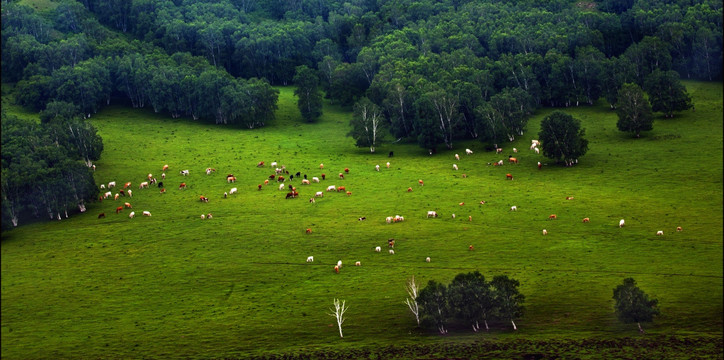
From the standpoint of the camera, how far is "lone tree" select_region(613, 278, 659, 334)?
73.8m

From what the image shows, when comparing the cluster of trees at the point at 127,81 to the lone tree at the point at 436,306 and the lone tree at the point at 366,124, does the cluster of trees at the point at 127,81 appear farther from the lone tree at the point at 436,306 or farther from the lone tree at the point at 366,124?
the lone tree at the point at 436,306

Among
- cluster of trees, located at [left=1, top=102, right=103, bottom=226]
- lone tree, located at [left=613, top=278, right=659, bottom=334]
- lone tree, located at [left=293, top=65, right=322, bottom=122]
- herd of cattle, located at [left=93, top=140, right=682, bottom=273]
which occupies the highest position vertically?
lone tree, located at [left=293, top=65, right=322, bottom=122]

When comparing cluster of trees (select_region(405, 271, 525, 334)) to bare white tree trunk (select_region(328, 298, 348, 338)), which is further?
bare white tree trunk (select_region(328, 298, 348, 338))

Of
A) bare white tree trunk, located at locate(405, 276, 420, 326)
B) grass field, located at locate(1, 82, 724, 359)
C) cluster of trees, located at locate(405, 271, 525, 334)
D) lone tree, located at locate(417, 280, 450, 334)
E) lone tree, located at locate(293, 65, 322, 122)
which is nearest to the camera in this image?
cluster of trees, located at locate(405, 271, 525, 334)

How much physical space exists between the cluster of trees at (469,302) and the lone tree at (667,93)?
260 feet

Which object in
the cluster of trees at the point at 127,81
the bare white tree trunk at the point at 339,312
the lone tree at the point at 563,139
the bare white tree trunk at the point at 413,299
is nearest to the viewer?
the bare white tree trunk at the point at 339,312

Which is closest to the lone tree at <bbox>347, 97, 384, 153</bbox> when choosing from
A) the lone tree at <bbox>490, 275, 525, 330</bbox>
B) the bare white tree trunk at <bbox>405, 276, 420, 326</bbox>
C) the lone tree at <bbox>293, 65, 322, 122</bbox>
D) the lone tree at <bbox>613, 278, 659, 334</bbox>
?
the lone tree at <bbox>293, 65, 322, 122</bbox>

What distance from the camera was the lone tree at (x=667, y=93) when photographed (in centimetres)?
14388

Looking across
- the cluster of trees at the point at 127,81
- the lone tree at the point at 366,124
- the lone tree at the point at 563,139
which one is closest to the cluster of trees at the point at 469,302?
the lone tree at the point at 563,139

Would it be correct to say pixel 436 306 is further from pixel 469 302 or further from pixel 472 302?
pixel 472 302

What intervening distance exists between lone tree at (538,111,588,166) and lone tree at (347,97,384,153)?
108 feet

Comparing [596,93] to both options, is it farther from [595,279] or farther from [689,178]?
[595,279]

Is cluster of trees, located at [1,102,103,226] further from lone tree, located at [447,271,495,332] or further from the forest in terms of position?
lone tree, located at [447,271,495,332]

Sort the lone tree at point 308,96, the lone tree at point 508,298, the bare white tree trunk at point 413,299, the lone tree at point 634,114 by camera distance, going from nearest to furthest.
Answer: the lone tree at point 508,298, the bare white tree trunk at point 413,299, the lone tree at point 634,114, the lone tree at point 308,96
